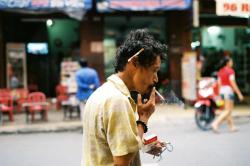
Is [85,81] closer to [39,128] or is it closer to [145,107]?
[39,128]

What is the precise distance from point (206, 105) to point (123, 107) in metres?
10.3

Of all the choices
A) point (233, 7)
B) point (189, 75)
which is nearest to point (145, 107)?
point (233, 7)

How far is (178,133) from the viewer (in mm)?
11906

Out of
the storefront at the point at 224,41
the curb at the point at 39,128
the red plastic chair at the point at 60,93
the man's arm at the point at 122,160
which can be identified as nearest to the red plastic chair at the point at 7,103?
the curb at the point at 39,128

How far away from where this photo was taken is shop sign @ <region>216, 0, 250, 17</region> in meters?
15.5

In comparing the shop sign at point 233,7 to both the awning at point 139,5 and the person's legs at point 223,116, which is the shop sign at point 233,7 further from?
the person's legs at point 223,116

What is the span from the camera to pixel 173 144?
10.3m

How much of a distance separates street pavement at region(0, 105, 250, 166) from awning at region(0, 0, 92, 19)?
344 cm

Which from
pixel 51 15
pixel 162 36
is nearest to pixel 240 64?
pixel 162 36

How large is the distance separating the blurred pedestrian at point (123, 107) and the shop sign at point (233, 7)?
1322 centimetres

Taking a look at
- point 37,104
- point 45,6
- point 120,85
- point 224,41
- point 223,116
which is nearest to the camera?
point 120,85

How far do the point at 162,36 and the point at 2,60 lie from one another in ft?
19.4

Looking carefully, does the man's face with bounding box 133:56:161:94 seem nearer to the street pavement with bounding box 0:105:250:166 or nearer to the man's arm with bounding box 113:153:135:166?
the man's arm with bounding box 113:153:135:166

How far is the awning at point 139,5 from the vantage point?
15.8m
